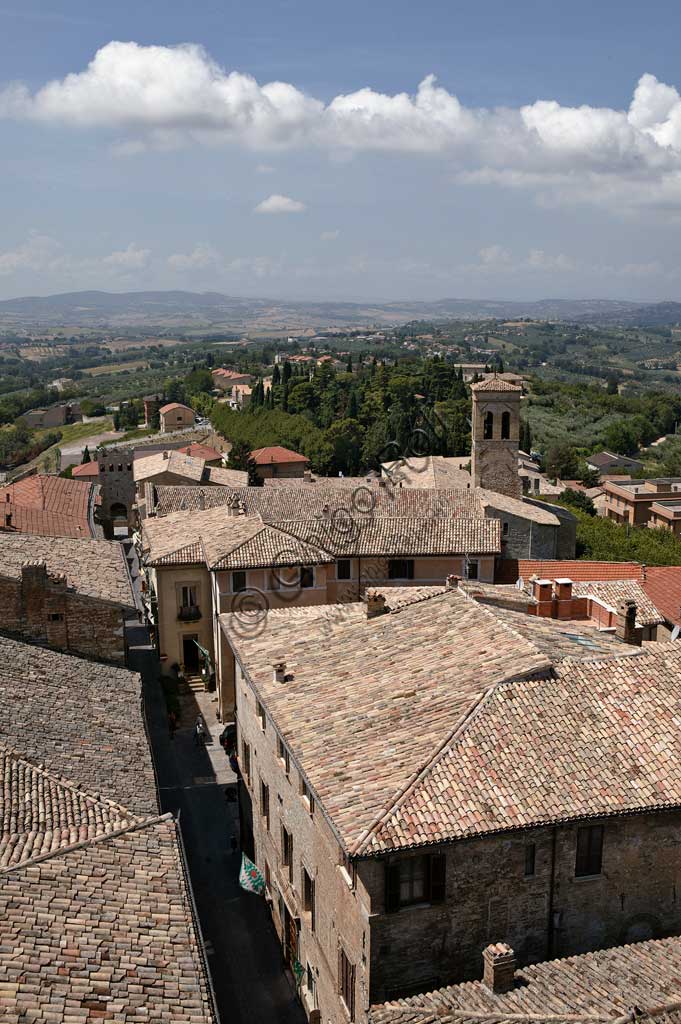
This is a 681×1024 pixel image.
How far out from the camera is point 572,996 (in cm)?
1207

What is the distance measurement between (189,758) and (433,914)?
49.1 feet

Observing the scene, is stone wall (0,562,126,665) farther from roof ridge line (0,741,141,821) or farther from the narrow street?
roof ridge line (0,741,141,821)

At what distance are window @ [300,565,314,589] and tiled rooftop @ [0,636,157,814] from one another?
8523mm

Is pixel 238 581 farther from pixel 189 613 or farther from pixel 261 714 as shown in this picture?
pixel 261 714

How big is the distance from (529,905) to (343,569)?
743 inches

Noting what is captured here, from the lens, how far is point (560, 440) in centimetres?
10519

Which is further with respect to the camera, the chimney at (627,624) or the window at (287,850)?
the chimney at (627,624)

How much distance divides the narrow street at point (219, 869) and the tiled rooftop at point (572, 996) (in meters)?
6.07

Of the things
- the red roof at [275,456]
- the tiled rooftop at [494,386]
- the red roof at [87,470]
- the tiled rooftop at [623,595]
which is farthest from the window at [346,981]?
the red roof at [87,470]

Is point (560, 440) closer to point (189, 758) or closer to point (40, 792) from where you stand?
point (189, 758)

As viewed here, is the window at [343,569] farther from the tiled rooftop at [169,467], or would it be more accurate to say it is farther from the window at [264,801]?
the tiled rooftop at [169,467]

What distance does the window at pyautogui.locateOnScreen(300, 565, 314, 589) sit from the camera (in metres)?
29.7

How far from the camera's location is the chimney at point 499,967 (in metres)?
12.1

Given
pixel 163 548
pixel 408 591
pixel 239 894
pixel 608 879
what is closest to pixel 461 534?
pixel 408 591
